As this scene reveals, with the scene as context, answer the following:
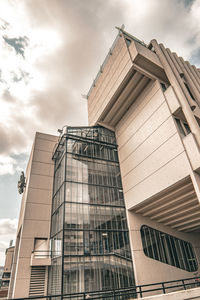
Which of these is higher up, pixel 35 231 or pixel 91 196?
pixel 91 196

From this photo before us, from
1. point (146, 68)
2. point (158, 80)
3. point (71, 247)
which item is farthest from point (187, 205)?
point (146, 68)

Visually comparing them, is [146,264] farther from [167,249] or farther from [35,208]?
[35,208]

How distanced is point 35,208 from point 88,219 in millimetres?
6162

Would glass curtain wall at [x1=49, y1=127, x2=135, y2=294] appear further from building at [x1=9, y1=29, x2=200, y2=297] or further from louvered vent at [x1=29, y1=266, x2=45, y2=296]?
louvered vent at [x1=29, y1=266, x2=45, y2=296]

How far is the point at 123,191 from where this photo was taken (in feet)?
64.6

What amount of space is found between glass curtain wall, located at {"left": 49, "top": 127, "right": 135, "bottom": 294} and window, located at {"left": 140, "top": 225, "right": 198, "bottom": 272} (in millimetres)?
2139

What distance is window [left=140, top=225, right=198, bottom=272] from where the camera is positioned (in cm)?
1719

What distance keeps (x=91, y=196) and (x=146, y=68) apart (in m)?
13.9

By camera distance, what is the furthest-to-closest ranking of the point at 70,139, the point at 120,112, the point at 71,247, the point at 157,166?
the point at 120,112 < the point at 70,139 < the point at 157,166 < the point at 71,247

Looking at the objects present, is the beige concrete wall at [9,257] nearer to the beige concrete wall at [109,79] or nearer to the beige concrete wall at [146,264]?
the beige concrete wall at [146,264]

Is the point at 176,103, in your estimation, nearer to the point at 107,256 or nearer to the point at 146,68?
the point at 146,68

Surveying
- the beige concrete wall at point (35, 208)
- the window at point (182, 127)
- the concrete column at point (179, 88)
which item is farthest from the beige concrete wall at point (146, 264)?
the concrete column at point (179, 88)

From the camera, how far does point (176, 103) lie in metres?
15.2

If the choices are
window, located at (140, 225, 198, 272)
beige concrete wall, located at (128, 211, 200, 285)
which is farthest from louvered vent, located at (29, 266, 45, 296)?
window, located at (140, 225, 198, 272)
